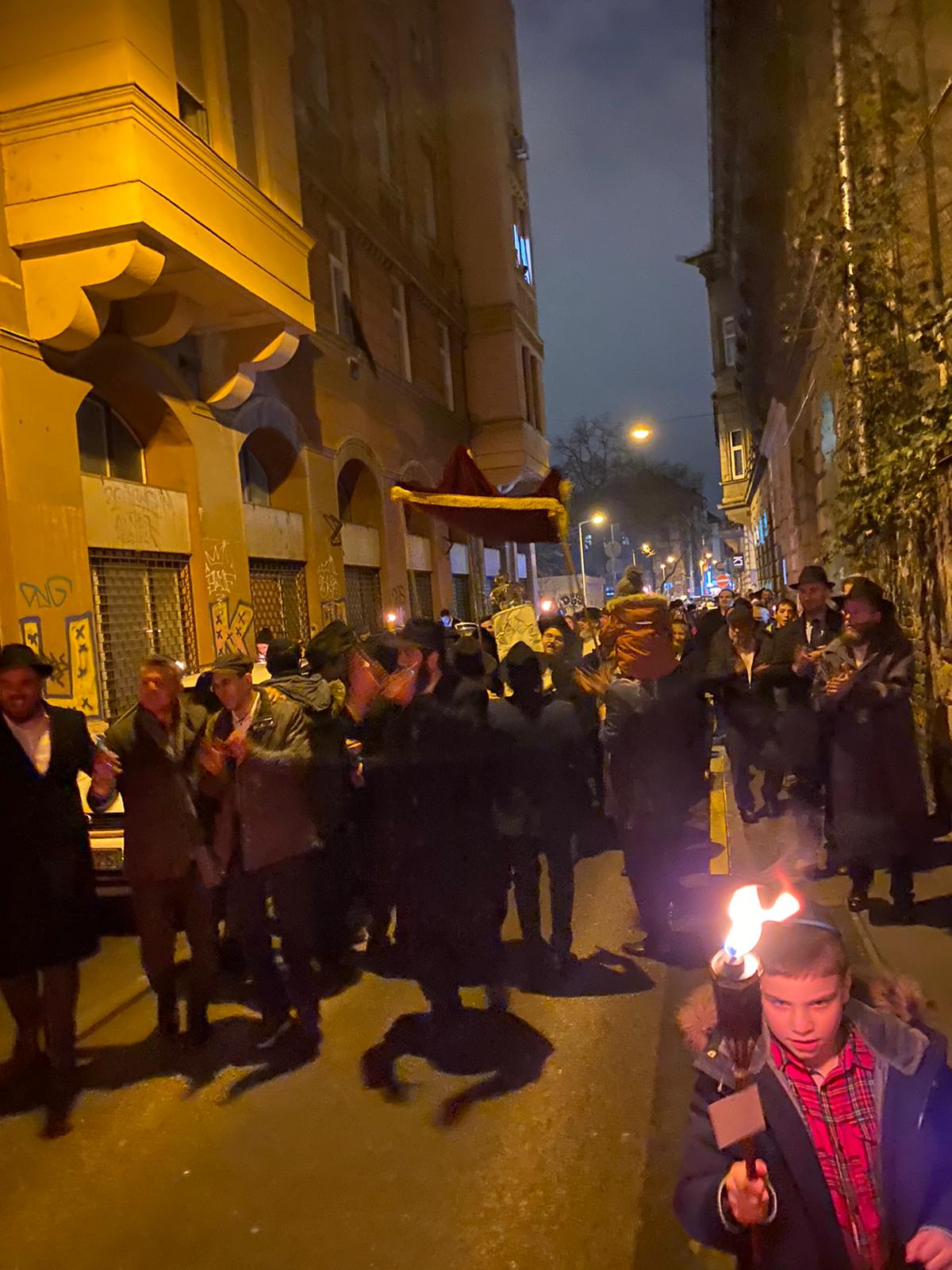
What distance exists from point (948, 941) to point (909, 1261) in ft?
11.0

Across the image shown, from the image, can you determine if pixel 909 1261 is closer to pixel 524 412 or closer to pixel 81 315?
pixel 81 315

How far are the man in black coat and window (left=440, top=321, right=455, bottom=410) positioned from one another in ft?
64.0

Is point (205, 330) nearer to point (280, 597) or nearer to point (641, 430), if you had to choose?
point (280, 597)

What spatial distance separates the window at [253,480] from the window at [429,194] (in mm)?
10726

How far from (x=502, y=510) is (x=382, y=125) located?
612 inches

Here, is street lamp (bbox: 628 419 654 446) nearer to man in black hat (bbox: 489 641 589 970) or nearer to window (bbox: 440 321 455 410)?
window (bbox: 440 321 455 410)

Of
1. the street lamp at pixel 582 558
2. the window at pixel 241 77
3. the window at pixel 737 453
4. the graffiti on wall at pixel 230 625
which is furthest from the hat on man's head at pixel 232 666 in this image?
the window at pixel 737 453

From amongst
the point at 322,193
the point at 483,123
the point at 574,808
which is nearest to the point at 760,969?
the point at 574,808

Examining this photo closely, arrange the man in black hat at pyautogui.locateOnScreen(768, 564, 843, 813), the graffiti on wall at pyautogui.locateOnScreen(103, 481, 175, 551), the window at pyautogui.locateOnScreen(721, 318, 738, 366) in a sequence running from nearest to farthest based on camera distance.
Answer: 1. the man in black hat at pyautogui.locateOnScreen(768, 564, 843, 813)
2. the graffiti on wall at pyautogui.locateOnScreen(103, 481, 175, 551)
3. the window at pyautogui.locateOnScreen(721, 318, 738, 366)

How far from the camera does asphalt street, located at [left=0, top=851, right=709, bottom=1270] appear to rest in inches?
114

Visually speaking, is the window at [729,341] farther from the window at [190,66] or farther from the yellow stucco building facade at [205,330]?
the window at [190,66]

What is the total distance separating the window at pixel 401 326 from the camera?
20328 mm

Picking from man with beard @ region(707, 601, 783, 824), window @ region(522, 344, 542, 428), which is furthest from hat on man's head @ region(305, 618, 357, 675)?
window @ region(522, 344, 542, 428)

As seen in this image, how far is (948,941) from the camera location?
4.65 metres
